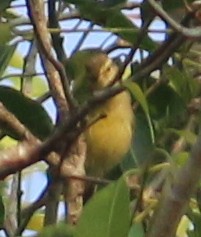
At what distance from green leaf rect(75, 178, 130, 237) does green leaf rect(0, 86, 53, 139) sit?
10.3 inches

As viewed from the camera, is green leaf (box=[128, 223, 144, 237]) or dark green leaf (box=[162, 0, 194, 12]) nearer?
green leaf (box=[128, 223, 144, 237])

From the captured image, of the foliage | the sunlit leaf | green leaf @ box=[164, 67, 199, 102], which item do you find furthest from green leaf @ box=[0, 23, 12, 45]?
the sunlit leaf

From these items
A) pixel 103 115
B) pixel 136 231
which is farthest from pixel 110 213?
pixel 103 115

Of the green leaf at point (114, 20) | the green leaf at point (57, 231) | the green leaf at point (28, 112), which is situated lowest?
the green leaf at point (28, 112)

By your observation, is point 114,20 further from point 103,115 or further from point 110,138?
point 110,138

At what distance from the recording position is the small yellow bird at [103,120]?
0.97 meters

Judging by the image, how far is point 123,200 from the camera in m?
0.69

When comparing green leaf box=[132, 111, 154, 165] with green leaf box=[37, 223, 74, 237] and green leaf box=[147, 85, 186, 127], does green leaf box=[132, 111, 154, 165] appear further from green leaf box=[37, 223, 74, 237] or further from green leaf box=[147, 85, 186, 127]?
green leaf box=[37, 223, 74, 237]

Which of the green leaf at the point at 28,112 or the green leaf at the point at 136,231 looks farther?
the green leaf at the point at 28,112

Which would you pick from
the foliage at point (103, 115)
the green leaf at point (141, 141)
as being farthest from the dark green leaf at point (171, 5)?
the green leaf at point (141, 141)

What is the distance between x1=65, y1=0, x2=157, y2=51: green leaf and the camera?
2.86 feet

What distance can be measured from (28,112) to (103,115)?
0.44 feet

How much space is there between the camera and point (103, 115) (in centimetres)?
84

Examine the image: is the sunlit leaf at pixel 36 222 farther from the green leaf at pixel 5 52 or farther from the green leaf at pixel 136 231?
the green leaf at pixel 136 231
